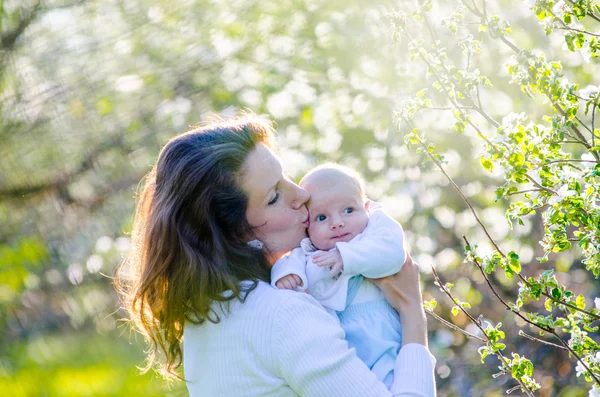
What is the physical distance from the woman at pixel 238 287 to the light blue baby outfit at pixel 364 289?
0.15 feet

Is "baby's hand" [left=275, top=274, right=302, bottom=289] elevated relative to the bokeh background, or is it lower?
elevated

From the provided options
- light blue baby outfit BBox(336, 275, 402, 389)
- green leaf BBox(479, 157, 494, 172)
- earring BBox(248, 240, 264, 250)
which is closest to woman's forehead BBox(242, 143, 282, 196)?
earring BBox(248, 240, 264, 250)

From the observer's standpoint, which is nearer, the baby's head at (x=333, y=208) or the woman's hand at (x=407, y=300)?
the woman's hand at (x=407, y=300)

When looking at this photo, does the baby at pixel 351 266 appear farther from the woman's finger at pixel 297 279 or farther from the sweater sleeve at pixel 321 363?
the sweater sleeve at pixel 321 363

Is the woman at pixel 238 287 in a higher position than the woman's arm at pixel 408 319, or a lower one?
higher

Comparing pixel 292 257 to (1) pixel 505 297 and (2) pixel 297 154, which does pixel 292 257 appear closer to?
(2) pixel 297 154

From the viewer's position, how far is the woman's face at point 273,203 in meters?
2.15

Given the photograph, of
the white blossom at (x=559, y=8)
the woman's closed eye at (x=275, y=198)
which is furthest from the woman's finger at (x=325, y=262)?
the white blossom at (x=559, y=8)

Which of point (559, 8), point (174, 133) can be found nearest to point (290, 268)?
point (559, 8)

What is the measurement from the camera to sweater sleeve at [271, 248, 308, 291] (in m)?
2.04

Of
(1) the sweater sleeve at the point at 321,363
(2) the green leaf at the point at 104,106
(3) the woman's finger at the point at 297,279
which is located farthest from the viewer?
(2) the green leaf at the point at 104,106

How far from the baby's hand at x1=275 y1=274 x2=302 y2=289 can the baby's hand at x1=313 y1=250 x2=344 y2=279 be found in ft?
0.26

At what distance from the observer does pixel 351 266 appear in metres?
2.04

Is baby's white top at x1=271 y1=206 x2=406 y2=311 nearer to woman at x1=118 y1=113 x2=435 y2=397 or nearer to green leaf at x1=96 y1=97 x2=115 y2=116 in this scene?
woman at x1=118 y1=113 x2=435 y2=397
